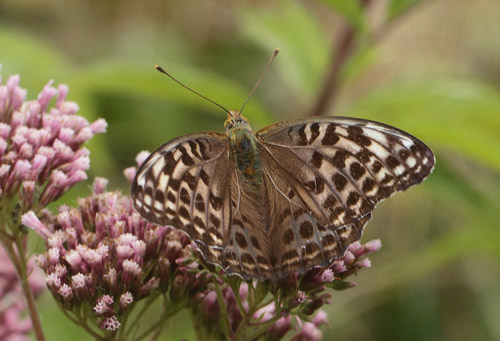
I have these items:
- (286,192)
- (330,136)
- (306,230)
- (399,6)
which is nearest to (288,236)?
(306,230)

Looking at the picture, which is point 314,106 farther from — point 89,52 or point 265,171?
point 89,52

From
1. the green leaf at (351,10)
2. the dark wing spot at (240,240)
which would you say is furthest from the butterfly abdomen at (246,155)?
the green leaf at (351,10)

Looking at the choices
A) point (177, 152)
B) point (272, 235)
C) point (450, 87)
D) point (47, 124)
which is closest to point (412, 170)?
point (272, 235)

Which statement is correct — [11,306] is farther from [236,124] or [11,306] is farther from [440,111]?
[440,111]

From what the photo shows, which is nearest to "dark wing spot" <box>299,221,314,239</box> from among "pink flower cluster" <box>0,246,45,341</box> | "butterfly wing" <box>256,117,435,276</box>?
"butterfly wing" <box>256,117,435,276</box>

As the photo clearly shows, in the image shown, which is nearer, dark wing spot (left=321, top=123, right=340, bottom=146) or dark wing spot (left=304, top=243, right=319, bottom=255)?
dark wing spot (left=304, top=243, right=319, bottom=255)

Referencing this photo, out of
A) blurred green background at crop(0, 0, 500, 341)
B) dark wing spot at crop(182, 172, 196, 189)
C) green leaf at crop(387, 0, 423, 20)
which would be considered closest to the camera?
dark wing spot at crop(182, 172, 196, 189)

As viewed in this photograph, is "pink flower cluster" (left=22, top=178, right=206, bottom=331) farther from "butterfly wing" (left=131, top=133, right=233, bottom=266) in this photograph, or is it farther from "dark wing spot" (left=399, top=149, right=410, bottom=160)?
"dark wing spot" (left=399, top=149, right=410, bottom=160)
